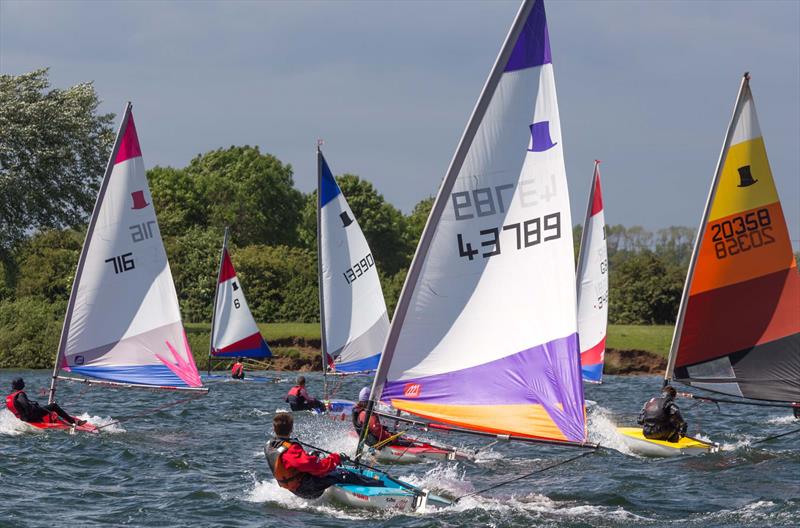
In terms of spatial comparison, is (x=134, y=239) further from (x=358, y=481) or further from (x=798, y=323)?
(x=798, y=323)

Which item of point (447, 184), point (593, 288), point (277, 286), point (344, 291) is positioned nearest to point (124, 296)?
point (344, 291)

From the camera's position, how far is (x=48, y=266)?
195ft

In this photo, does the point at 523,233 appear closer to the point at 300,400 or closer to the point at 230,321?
the point at 300,400

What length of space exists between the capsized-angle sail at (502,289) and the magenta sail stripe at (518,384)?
1 centimetres

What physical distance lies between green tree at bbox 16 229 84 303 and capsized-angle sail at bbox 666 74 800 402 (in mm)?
41884

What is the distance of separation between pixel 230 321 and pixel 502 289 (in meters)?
31.0

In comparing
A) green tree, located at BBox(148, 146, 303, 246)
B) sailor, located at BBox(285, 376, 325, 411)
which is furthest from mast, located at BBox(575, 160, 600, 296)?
green tree, located at BBox(148, 146, 303, 246)

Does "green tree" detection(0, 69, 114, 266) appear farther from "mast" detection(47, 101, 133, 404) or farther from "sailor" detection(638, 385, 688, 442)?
"sailor" detection(638, 385, 688, 442)

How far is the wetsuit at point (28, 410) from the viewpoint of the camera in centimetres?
2272

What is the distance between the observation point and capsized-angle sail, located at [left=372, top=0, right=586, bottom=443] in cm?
1411

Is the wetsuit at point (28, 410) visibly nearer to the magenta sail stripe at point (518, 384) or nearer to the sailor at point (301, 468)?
the sailor at point (301, 468)

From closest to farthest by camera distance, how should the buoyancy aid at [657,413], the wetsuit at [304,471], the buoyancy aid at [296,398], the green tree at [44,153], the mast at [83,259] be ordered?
the wetsuit at [304,471] < the buoyancy aid at [657,413] < the mast at [83,259] < the buoyancy aid at [296,398] < the green tree at [44,153]

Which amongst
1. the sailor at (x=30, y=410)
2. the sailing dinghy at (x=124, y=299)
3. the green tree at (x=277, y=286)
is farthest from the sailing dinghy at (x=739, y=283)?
the green tree at (x=277, y=286)

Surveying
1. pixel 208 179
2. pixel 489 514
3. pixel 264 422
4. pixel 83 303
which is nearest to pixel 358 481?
pixel 489 514
